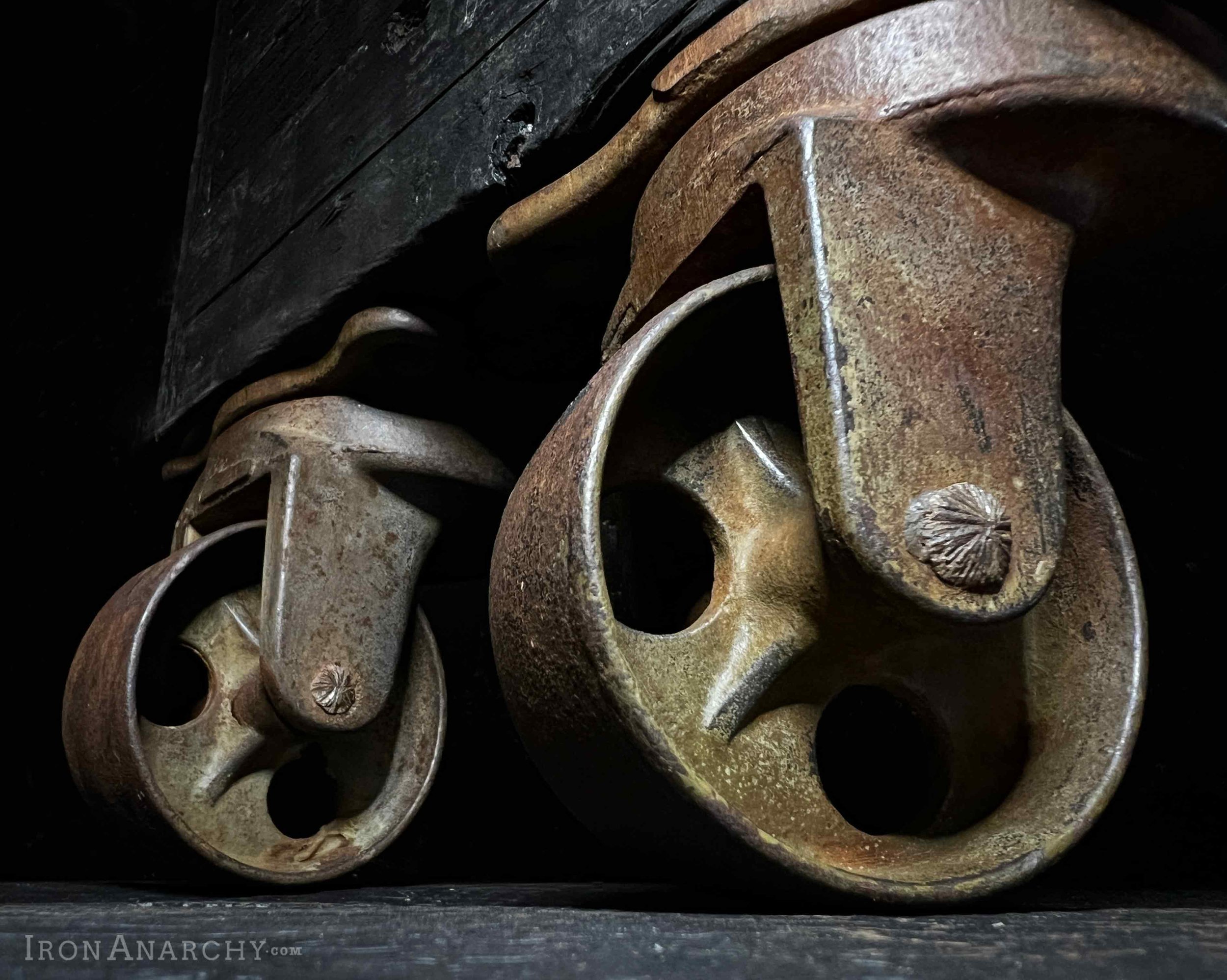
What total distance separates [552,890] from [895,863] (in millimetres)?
597

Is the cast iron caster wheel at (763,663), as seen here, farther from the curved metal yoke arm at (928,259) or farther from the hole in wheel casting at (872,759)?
the hole in wheel casting at (872,759)

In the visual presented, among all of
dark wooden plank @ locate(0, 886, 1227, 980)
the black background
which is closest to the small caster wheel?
the black background

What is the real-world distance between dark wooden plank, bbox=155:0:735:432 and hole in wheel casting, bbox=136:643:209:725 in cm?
39

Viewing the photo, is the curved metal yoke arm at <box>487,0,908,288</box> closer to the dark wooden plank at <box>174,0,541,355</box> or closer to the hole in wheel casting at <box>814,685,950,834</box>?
the dark wooden plank at <box>174,0,541,355</box>

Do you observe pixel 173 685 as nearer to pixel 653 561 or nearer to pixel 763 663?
pixel 653 561

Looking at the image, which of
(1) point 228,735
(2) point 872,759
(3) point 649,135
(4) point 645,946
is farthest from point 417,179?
(4) point 645,946

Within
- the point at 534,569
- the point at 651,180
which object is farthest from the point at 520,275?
the point at 534,569

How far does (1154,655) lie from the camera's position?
55.0 inches

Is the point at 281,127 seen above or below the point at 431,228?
above

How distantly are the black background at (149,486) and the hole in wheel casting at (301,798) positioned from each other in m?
0.17

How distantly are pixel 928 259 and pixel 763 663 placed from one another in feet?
1.07

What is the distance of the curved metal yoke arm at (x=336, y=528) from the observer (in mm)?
1533

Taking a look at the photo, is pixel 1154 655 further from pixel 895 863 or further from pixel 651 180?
pixel 651 180

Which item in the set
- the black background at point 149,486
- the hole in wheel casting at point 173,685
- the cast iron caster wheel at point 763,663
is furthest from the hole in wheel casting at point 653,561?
the hole in wheel casting at point 173,685
